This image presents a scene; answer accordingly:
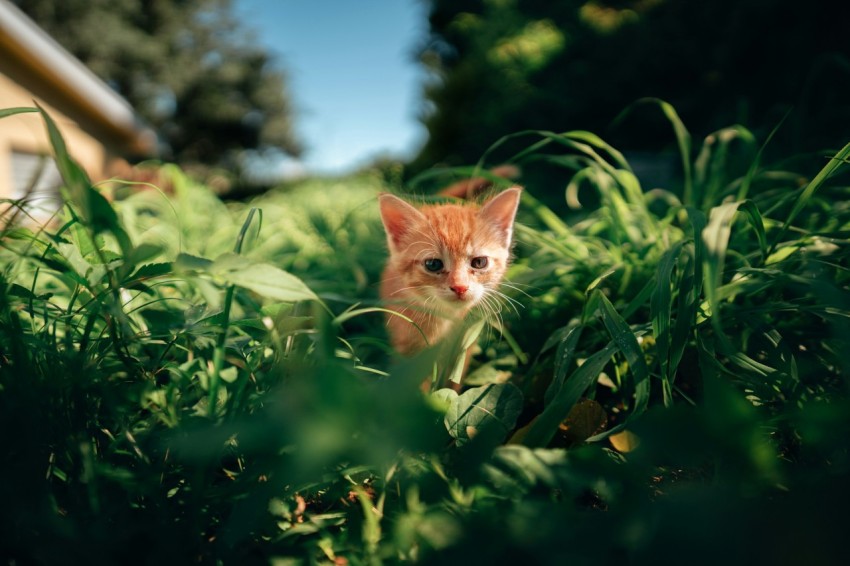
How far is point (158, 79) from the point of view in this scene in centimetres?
1362

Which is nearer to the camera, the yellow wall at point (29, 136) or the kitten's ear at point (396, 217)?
the kitten's ear at point (396, 217)

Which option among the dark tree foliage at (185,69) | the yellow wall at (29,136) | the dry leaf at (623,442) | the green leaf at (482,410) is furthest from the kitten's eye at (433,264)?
the dark tree foliage at (185,69)

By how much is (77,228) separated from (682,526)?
1032 mm

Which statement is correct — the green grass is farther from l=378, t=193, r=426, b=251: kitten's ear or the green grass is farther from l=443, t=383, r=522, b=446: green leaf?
l=378, t=193, r=426, b=251: kitten's ear

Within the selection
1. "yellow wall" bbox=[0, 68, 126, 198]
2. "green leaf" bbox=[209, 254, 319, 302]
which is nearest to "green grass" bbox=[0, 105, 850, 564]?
"green leaf" bbox=[209, 254, 319, 302]

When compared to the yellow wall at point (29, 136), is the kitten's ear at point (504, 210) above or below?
below

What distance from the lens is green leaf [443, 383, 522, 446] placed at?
72cm

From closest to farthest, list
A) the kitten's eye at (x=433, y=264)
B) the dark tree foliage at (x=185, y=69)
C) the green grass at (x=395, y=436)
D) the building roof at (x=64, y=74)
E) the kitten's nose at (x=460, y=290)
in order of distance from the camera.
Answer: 1. the green grass at (x=395, y=436)
2. the kitten's nose at (x=460, y=290)
3. the kitten's eye at (x=433, y=264)
4. the building roof at (x=64, y=74)
5. the dark tree foliage at (x=185, y=69)

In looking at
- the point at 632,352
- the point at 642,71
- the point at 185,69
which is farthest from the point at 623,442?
the point at 185,69

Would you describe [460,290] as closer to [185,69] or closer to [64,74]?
[64,74]

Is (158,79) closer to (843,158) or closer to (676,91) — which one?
(676,91)

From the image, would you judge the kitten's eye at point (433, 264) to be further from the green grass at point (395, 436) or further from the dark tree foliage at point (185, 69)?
the dark tree foliage at point (185, 69)

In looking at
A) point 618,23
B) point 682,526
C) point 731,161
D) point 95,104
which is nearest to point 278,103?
point 95,104

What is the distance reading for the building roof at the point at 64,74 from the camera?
3896 millimetres
